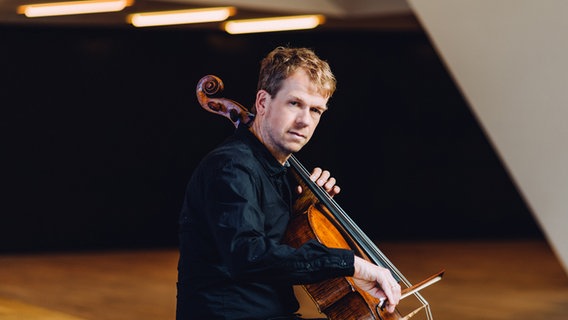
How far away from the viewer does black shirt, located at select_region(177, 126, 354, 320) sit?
1938mm

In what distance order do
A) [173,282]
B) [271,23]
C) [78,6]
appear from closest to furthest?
[78,6], [173,282], [271,23]

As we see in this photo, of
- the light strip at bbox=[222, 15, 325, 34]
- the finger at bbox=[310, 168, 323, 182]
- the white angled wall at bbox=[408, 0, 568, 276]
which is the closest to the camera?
the finger at bbox=[310, 168, 323, 182]

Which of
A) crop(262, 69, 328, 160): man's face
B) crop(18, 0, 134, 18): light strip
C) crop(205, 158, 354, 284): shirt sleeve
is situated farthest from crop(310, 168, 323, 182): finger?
crop(18, 0, 134, 18): light strip

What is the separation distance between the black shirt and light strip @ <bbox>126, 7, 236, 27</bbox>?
16.2 ft

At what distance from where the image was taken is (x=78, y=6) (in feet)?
21.5

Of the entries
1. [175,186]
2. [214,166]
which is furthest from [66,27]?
[214,166]

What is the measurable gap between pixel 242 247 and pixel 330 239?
42 centimetres

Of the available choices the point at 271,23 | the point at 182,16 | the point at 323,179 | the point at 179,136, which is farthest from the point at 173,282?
the point at 323,179

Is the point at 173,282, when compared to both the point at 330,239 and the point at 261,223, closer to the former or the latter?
the point at 330,239

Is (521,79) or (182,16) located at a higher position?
(182,16)

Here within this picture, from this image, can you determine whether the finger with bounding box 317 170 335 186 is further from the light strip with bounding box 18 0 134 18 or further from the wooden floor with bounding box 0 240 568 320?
the light strip with bounding box 18 0 134 18

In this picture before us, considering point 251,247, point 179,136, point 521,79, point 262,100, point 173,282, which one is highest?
point 179,136

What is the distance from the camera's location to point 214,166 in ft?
6.65

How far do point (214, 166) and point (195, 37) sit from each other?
6.62m
